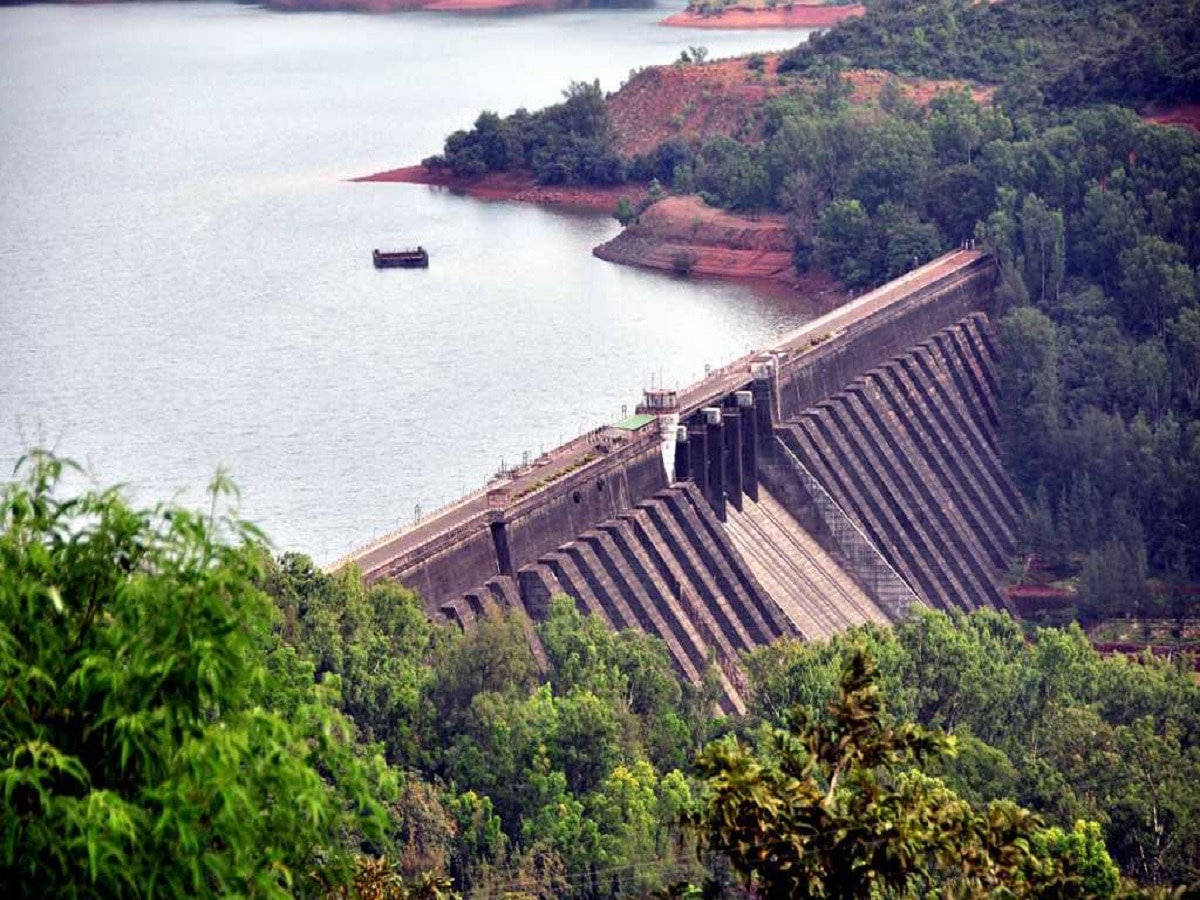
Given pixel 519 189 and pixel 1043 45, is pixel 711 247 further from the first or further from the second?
pixel 1043 45

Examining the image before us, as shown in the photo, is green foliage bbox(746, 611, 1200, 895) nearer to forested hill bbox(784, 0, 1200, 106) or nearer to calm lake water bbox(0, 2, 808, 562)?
calm lake water bbox(0, 2, 808, 562)

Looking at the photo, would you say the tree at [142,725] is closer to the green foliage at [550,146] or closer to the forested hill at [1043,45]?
the forested hill at [1043,45]

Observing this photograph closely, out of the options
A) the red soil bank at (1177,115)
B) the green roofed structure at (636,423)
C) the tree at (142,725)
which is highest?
the tree at (142,725)

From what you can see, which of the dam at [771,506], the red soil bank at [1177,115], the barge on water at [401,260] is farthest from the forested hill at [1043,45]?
the barge on water at [401,260]

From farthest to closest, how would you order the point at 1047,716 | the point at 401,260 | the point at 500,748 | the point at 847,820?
the point at 401,260, the point at 1047,716, the point at 500,748, the point at 847,820

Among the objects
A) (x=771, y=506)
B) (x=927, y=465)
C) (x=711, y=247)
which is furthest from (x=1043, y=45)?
(x=771, y=506)
